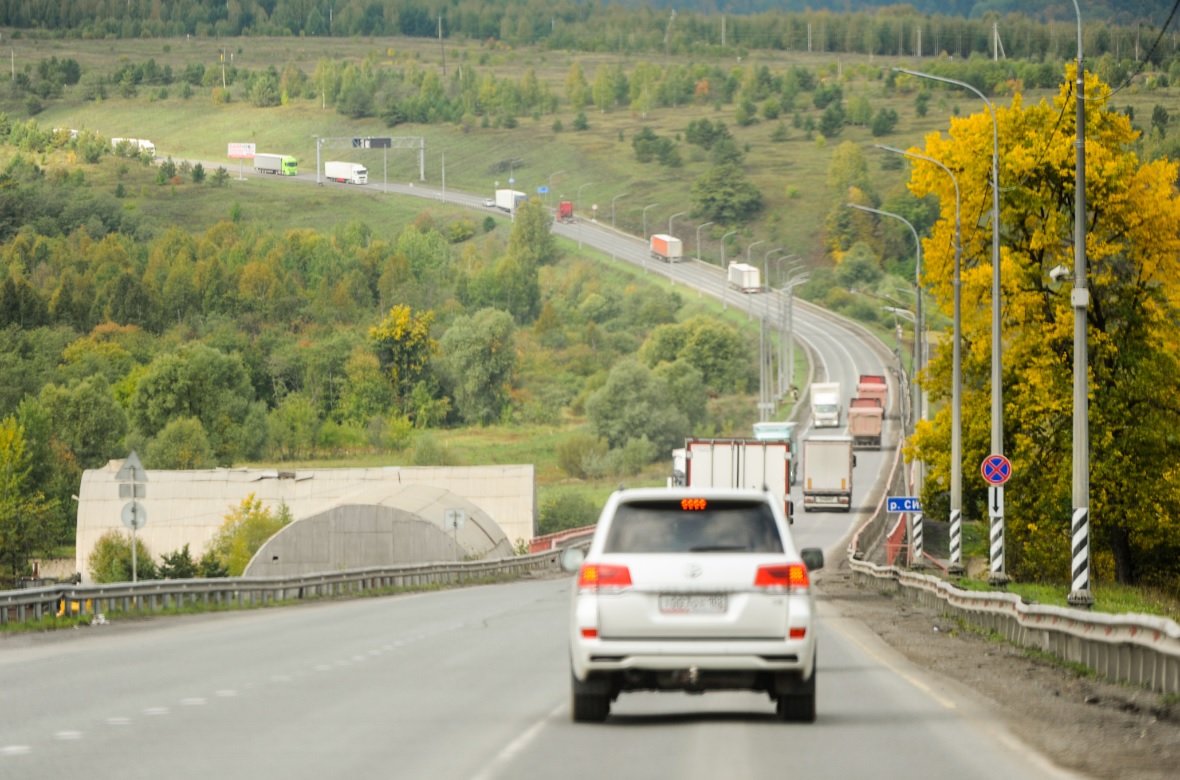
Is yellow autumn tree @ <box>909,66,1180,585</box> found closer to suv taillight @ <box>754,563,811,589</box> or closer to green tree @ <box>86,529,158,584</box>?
suv taillight @ <box>754,563,811,589</box>

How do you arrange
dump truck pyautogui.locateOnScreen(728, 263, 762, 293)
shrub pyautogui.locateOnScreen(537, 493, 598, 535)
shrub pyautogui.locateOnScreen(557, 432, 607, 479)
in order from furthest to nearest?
1. dump truck pyautogui.locateOnScreen(728, 263, 762, 293)
2. shrub pyautogui.locateOnScreen(557, 432, 607, 479)
3. shrub pyautogui.locateOnScreen(537, 493, 598, 535)

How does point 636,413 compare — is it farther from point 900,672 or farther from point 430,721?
point 430,721

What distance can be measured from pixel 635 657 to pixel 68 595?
69.5 feet

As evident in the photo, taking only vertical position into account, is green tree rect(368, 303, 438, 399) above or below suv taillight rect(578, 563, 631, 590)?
above

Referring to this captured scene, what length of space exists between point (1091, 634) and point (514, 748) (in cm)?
919

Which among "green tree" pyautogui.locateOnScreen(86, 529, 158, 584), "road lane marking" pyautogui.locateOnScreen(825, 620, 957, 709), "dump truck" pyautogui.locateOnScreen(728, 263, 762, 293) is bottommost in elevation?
"green tree" pyautogui.locateOnScreen(86, 529, 158, 584)

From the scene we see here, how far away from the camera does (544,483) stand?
13475 centimetres

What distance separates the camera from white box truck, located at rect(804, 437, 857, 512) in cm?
8600

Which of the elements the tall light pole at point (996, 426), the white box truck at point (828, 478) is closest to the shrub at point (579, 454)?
the white box truck at point (828, 478)

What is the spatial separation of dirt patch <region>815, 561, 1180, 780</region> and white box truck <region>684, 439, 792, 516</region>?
26313 mm

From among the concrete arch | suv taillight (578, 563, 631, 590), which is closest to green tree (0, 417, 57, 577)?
the concrete arch

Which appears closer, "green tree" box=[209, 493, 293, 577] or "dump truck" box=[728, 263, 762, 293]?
"green tree" box=[209, 493, 293, 577]

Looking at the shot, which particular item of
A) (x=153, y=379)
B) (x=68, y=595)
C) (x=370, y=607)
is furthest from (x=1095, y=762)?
(x=153, y=379)

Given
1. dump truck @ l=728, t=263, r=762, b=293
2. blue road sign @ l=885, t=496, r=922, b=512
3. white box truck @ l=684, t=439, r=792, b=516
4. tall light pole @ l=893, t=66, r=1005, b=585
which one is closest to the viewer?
tall light pole @ l=893, t=66, r=1005, b=585
